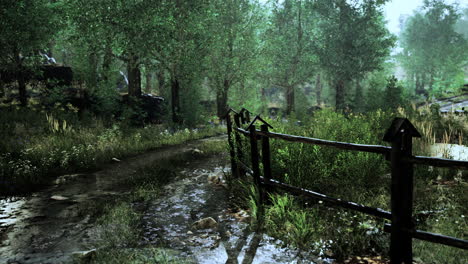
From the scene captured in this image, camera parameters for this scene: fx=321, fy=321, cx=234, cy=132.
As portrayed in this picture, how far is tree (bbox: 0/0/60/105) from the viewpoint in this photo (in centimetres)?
1341

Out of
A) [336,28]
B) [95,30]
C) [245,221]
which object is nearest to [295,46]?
[336,28]

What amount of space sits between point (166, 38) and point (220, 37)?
214 inches

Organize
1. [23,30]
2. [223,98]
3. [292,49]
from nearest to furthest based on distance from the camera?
[23,30]
[223,98]
[292,49]

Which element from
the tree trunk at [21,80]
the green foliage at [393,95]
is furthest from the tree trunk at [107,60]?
the green foliage at [393,95]

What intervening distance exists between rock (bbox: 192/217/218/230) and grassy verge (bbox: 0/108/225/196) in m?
4.60

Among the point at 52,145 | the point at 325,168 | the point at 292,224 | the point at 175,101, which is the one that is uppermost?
the point at 175,101

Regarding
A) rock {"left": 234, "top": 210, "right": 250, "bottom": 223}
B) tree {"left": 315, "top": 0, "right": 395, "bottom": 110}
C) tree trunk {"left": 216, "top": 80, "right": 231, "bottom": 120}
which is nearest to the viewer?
rock {"left": 234, "top": 210, "right": 250, "bottom": 223}

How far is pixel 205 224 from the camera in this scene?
197 inches

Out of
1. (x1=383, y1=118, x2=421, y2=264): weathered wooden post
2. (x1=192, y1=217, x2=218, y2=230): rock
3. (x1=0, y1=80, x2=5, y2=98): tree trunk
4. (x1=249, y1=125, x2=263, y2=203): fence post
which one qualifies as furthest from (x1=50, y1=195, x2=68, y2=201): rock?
(x1=0, y1=80, x2=5, y2=98): tree trunk

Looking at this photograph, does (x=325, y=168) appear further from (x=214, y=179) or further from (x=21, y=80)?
(x=21, y=80)

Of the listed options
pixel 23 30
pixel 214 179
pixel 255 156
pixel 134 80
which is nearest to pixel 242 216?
pixel 255 156

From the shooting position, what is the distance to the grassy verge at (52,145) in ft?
26.6

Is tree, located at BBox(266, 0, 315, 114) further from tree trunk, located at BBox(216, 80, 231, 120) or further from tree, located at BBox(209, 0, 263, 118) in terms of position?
tree trunk, located at BBox(216, 80, 231, 120)

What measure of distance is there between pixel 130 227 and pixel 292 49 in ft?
88.6
